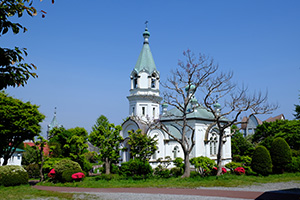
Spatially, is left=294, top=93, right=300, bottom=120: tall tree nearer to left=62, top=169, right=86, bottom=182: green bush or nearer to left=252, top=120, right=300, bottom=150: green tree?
left=252, top=120, right=300, bottom=150: green tree

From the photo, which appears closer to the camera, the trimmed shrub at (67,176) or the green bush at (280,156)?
the trimmed shrub at (67,176)

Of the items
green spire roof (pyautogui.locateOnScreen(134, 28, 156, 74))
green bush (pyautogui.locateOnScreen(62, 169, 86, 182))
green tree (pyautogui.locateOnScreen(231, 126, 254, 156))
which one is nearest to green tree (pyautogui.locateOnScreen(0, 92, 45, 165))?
green bush (pyautogui.locateOnScreen(62, 169, 86, 182))

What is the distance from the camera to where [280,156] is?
71.1ft

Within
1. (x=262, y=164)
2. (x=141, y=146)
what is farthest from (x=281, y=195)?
(x=141, y=146)

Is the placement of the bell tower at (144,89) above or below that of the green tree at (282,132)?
above

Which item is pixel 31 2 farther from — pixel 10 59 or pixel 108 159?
pixel 108 159

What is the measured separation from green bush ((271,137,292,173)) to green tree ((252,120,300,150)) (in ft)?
25.0

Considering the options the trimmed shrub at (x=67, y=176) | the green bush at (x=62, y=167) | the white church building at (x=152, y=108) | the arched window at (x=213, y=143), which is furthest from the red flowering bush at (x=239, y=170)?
the trimmed shrub at (x=67, y=176)

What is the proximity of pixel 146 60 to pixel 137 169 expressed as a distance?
627 inches

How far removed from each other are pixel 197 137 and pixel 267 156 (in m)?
12.2

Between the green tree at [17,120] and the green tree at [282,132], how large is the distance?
85.5 feet

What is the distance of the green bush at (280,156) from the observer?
2147 cm

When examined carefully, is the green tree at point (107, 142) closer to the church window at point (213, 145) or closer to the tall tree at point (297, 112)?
the church window at point (213, 145)

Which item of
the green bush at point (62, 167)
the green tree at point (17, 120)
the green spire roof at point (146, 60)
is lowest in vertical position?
the green bush at point (62, 167)
